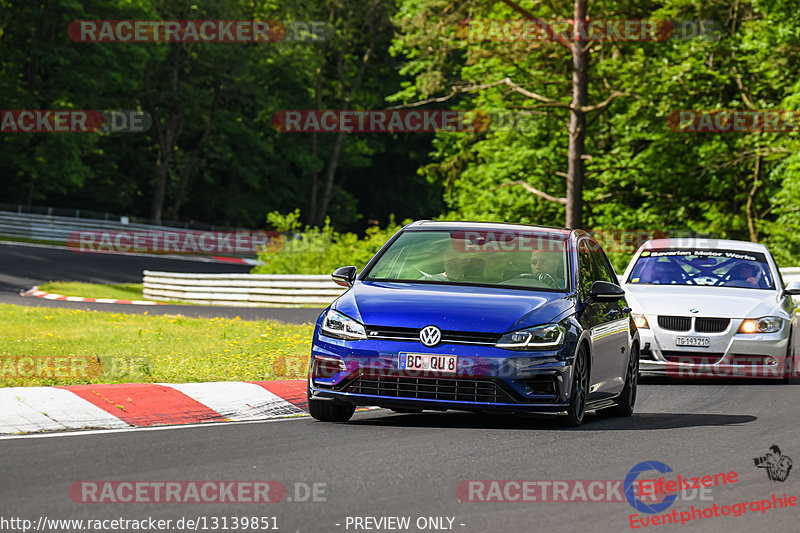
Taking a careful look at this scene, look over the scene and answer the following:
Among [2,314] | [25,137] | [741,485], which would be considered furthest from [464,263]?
[25,137]

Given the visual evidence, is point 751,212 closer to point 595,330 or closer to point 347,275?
point 595,330

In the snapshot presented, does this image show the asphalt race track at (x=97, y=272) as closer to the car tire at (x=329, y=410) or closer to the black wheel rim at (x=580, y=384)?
the car tire at (x=329, y=410)

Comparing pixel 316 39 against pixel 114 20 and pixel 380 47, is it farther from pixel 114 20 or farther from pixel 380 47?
pixel 114 20

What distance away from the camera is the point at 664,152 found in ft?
125

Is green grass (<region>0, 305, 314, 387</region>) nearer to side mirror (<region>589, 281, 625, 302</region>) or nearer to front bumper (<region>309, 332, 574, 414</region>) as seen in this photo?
front bumper (<region>309, 332, 574, 414</region>)

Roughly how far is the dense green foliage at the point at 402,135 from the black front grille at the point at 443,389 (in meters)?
24.6

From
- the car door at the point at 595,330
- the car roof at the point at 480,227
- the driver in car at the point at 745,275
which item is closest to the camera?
the car door at the point at 595,330

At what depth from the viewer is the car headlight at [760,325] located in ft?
49.3

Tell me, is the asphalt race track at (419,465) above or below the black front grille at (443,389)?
below

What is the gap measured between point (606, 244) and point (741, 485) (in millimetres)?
30321

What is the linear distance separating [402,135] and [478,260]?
76376 mm

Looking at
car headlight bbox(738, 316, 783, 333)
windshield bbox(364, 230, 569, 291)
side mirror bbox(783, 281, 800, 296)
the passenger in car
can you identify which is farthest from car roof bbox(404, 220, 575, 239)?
the passenger in car

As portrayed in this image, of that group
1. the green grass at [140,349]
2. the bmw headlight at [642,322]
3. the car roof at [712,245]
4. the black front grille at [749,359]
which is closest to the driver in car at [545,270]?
the green grass at [140,349]

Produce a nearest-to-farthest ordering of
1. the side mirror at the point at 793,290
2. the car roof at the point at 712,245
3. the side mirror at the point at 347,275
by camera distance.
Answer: the side mirror at the point at 347,275
the side mirror at the point at 793,290
the car roof at the point at 712,245
